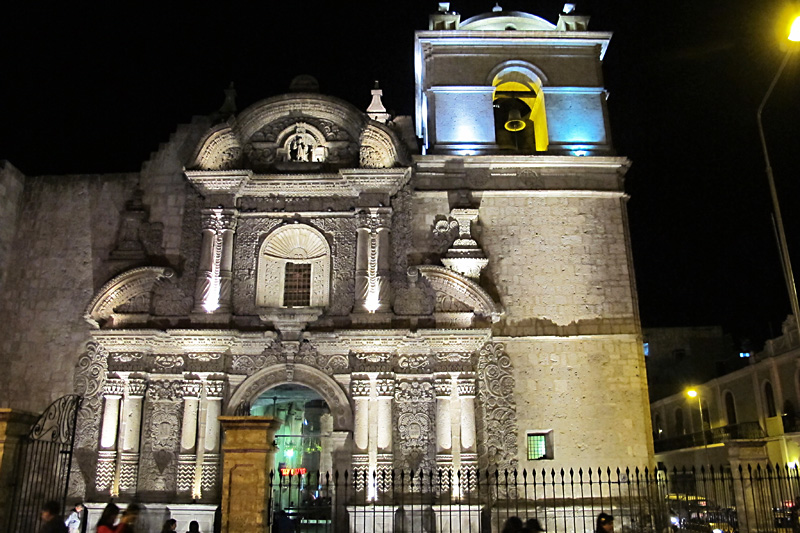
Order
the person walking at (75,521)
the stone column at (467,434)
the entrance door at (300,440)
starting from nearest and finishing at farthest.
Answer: the person walking at (75,521) < the stone column at (467,434) < the entrance door at (300,440)

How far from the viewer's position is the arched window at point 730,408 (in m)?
30.8

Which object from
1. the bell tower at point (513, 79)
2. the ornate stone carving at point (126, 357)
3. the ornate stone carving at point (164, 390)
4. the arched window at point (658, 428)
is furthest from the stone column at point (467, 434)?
the arched window at point (658, 428)

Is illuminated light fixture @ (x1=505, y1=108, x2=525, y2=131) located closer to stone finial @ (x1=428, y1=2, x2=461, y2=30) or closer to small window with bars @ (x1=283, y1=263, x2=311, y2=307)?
stone finial @ (x1=428, y1=2, x2=461, y2=30)

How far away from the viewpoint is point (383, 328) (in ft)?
52.5

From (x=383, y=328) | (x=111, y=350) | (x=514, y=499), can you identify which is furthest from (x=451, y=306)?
(x=111, y=350)

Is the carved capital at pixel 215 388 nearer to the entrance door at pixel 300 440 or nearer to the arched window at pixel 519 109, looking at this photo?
the entrance door at pixel 300 440

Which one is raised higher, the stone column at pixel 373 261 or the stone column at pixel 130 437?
the stone column at pixel 373 261

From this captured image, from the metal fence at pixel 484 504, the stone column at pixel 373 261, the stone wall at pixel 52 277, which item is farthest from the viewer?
the stone wall at pixel 52 277

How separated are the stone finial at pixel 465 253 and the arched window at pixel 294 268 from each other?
3.01 m

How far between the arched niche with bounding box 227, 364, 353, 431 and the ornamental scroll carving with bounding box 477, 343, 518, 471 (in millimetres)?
3039

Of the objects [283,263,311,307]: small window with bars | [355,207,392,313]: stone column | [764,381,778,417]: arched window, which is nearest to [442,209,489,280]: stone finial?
[355,207,392,313]: stone column

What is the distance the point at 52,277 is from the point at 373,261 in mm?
8132

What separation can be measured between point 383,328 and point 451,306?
67.9 inches

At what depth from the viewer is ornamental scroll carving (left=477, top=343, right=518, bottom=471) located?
1564 cm
